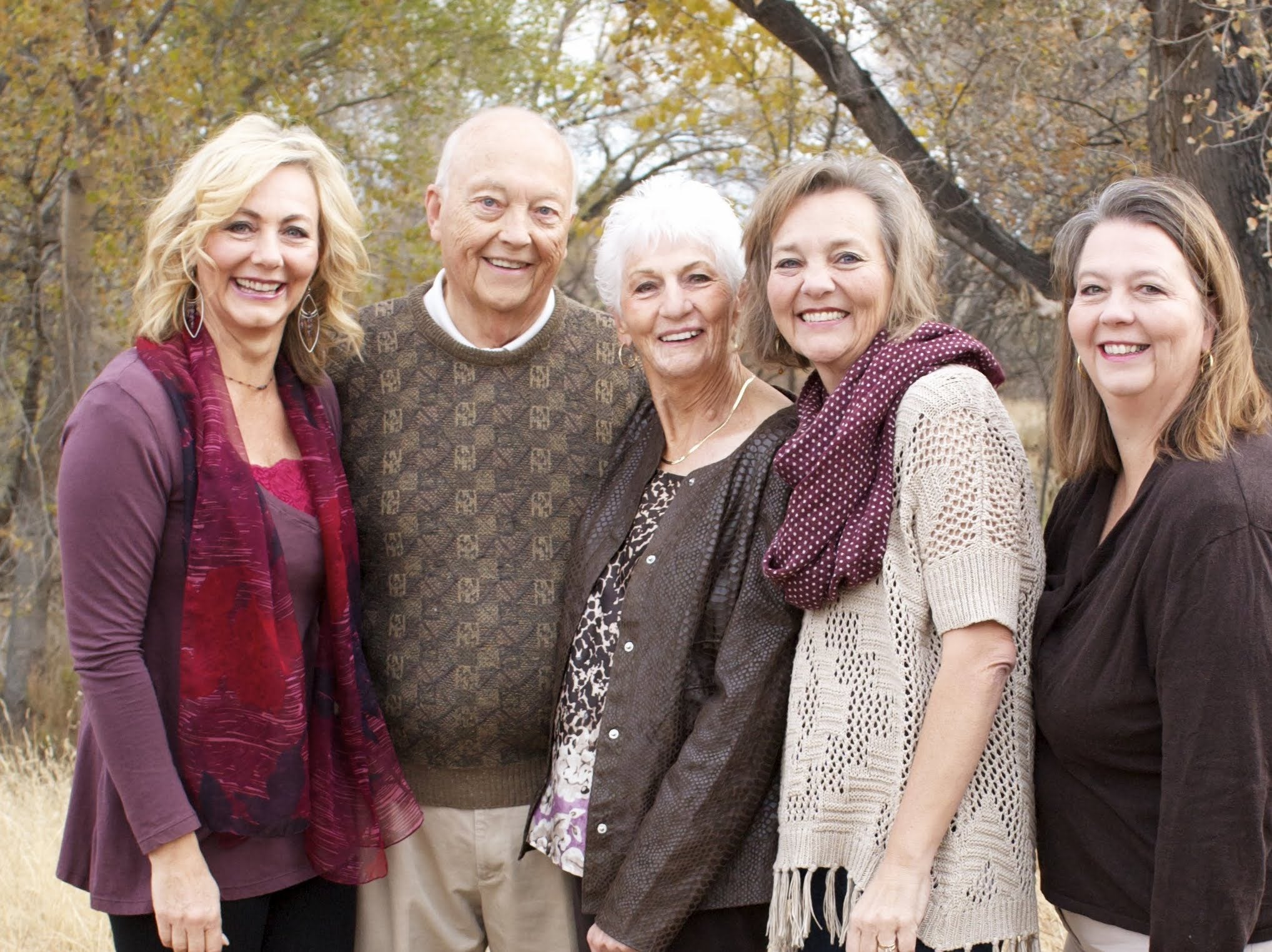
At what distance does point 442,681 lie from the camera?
110 inches

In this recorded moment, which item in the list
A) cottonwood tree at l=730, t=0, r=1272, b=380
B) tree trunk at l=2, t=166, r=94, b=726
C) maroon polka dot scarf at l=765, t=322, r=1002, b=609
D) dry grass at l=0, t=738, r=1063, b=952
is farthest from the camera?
tree trunk at l=2, t=166, r=94, b=726

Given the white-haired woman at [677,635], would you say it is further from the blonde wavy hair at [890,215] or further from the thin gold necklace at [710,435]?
the blonde wavy hair at [890,215]

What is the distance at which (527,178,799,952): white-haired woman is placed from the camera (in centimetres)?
235

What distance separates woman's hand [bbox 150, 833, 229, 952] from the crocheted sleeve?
54.4 inches

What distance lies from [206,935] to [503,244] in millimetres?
1562

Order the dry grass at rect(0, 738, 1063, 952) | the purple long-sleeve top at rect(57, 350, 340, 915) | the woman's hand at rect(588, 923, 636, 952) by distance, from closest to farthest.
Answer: the purple long-sleeve top at rect(57, 350, 340, 915) → the woman's hand at rect(588, 923, 636, 952) → the dry grass at rect(0, 738, 1063, 952)

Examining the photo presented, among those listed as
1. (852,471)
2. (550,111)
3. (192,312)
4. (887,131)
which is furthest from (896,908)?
(550,111)

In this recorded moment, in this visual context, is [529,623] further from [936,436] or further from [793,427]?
[936,436]

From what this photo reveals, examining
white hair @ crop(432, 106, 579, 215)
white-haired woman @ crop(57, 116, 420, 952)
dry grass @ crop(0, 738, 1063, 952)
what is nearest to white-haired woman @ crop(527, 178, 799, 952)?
white hair @ crop(432, 106, 579, 215)

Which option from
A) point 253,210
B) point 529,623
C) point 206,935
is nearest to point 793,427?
point 529,623

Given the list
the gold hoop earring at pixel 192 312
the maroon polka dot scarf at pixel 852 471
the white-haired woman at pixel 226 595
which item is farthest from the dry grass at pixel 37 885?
the maroon polka dot scarf at pixel 852 471

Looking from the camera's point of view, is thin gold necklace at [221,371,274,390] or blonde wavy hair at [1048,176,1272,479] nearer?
blonde wavy hair at [1048,176,1272,479]

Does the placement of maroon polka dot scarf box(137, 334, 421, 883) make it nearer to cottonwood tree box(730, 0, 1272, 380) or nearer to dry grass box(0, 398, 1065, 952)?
dry grass box(0, 398, 1065, 952)

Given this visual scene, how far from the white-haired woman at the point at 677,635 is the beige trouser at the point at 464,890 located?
0.51ft
